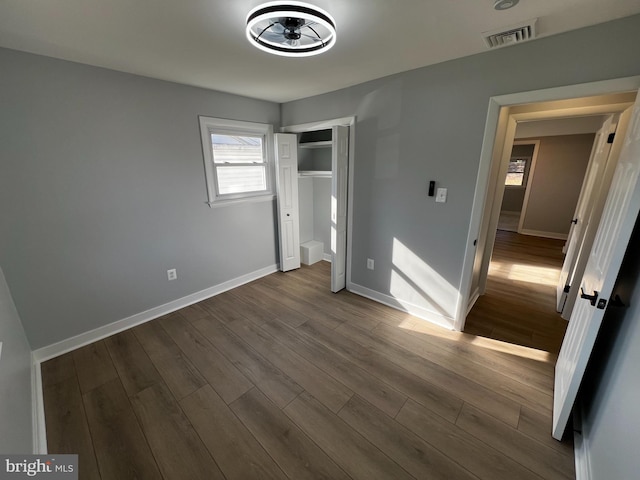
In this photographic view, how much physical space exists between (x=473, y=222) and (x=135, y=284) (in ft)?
10.8

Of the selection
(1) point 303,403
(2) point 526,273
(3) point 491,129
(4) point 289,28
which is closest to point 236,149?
(4) point 289,28

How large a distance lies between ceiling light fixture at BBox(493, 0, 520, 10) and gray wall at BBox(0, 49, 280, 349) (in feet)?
8.52

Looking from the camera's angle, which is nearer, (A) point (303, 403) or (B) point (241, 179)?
(A) point (303, 403)

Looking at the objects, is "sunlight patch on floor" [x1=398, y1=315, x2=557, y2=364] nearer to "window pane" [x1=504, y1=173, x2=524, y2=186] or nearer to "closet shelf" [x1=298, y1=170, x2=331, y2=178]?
"closet shelf" [x1=298, y1=170, x2=331, y2=178]

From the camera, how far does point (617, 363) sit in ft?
4.08

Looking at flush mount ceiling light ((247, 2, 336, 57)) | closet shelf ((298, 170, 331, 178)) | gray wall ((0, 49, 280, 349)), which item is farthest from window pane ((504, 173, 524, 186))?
flush mount ceiling light ((247, 2, 336, 57))

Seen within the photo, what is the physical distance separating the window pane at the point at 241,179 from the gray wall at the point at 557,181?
632 centimetres

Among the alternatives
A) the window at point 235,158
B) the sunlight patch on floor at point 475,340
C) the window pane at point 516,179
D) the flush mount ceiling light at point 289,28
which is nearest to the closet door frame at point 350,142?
the window at point 235,158

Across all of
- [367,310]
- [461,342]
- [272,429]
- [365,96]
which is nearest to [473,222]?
[461,342]

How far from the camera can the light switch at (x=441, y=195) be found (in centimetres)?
227

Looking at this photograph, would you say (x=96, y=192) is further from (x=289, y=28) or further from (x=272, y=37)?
(x=289, y=28)

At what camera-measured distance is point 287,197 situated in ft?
11.9

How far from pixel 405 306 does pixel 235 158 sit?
2751 mm

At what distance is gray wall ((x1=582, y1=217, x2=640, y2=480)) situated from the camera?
990mm
